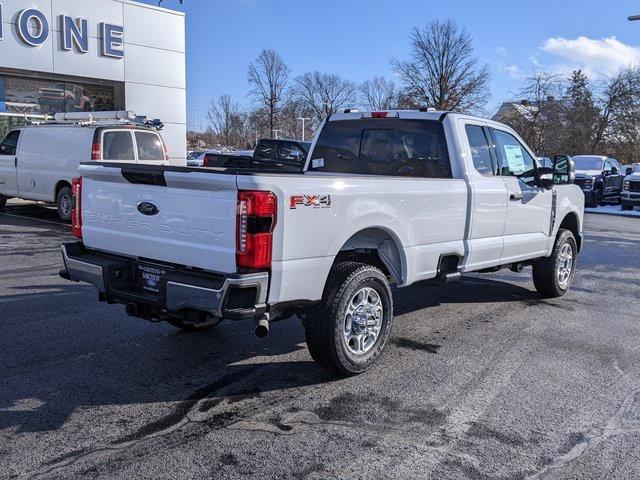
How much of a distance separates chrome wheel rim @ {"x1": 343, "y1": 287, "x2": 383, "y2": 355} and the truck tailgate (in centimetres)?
115

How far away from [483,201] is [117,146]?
30.3 ft

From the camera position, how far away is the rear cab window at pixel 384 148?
6.06 meters

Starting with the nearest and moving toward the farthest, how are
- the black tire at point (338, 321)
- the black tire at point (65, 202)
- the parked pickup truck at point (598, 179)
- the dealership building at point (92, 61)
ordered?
the black tire at point (338, 321)
the black tire at point (65, 202)
the dealership building at point (92, 61)
the parked pickup truck at point (598, 179)

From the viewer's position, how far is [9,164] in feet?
48.5

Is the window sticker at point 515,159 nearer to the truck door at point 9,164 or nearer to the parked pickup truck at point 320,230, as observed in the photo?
the parked pickup truck at point 320,230

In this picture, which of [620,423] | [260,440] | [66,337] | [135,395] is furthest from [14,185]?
[620,423]

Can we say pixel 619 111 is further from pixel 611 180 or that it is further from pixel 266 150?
pixel 266 150

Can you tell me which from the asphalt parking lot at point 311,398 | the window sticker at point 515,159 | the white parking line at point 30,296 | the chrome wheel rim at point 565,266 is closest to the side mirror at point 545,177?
the window sticker at point 515,159

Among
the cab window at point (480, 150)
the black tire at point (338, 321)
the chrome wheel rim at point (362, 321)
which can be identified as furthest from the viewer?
the cab window at point (480, 150)

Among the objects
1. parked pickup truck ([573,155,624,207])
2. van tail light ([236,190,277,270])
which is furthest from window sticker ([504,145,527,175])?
parked pickup truck ([573,155,624,207])

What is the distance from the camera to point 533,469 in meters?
3.50

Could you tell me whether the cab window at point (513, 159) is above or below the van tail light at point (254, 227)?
above

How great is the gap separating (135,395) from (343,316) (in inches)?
61.7

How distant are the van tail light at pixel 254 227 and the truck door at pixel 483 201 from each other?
255cm
